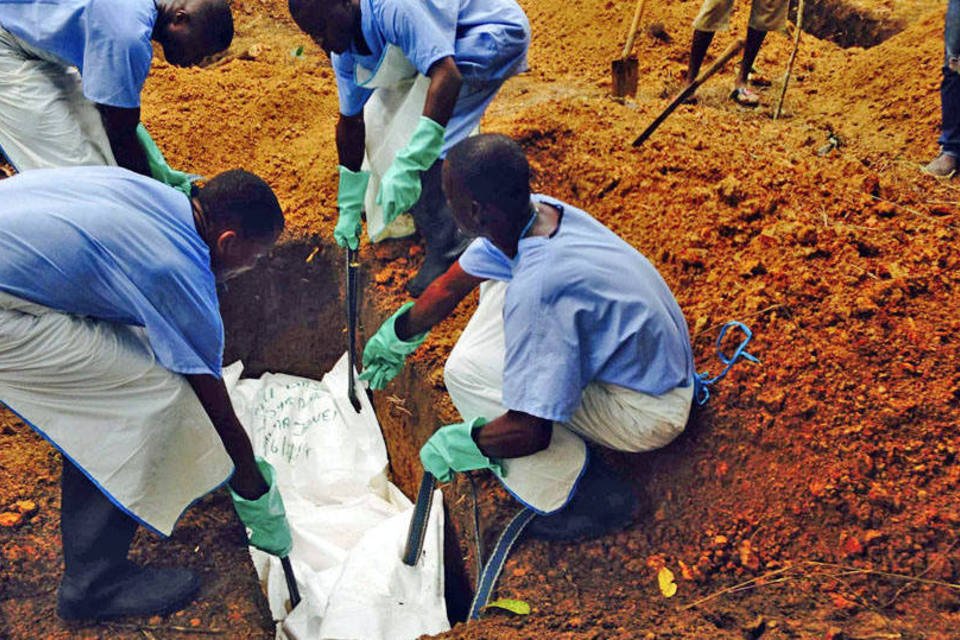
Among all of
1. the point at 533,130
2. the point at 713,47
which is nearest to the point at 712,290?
the point at 533,130

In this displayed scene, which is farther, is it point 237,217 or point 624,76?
point 624,76

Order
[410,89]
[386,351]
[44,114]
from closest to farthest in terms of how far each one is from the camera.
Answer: [386,351] < [44,114] < [410,89]

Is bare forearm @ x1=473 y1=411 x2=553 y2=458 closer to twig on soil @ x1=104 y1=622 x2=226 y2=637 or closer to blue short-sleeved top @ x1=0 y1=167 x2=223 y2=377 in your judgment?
blue short-sleeved top @ x1=0 y1=167 x2=223 y2=377

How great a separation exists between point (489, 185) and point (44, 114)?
1949 millimetres

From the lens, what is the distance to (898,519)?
7.69 ft

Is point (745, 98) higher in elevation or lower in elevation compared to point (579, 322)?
lower

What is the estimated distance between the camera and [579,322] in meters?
2.17

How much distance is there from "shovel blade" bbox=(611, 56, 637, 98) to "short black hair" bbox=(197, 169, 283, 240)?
3034mm

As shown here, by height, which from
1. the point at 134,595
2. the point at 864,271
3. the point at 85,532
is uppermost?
the point at 864,271

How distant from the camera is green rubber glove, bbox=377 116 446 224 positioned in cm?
301

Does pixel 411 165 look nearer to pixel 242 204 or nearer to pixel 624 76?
pixel 242 204

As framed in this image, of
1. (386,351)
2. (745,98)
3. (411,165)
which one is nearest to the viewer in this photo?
(386,351)

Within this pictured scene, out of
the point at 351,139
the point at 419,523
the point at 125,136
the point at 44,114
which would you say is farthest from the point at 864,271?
the point at 44,114

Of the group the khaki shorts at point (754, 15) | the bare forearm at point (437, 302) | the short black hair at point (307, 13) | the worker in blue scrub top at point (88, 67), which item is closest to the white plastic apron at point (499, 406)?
the bare forearm at point (437, 302)
